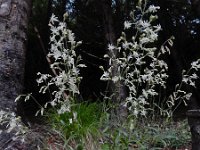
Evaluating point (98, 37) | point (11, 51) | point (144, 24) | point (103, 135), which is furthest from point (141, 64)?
point (98, 37)

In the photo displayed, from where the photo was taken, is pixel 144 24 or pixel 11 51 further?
pixel 11 51

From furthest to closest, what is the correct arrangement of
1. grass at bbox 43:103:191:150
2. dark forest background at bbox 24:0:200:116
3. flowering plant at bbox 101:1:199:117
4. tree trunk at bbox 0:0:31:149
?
dark forest background at bbox 24:0:200:116 < tree trunk at bbox 0:0:31:149 < grass at bbox 43:103:191:150 < flowering plant at bbox 101:1:199:117

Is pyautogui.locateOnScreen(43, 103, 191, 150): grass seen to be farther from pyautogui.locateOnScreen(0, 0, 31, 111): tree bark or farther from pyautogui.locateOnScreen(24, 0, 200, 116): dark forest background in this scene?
pyautogui.locateOnScreen(24, 0, 200, 116): dark forest background

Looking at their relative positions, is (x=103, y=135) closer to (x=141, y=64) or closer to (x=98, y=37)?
(x=141, y=64)

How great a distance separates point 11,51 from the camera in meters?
3.19

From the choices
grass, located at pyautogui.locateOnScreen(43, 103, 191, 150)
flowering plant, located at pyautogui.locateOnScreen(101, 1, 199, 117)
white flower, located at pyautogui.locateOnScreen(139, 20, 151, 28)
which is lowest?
grass, located at pyautogui.locateOnScreen(43, 103, 191, 150)

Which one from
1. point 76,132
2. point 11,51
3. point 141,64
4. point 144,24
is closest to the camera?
point 144,24

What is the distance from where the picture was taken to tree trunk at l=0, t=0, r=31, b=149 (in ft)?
9.99

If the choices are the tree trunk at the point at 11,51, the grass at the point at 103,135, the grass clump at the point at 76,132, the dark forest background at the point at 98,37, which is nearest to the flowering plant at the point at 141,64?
the grass at the point at 103,135

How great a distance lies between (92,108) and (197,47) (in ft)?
17.0

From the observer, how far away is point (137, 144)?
7.97ft

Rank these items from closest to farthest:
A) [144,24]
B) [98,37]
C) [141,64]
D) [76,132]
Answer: [144,24], [141,64], [76,132], [98,37]

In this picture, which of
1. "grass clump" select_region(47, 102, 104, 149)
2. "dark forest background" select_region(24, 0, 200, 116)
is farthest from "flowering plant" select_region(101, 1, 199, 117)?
"dark forest background" select_region(24, 0, 200, 116)

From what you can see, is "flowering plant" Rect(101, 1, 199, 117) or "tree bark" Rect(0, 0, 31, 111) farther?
"tree bark" Rect(0, 0, 31, 111)
